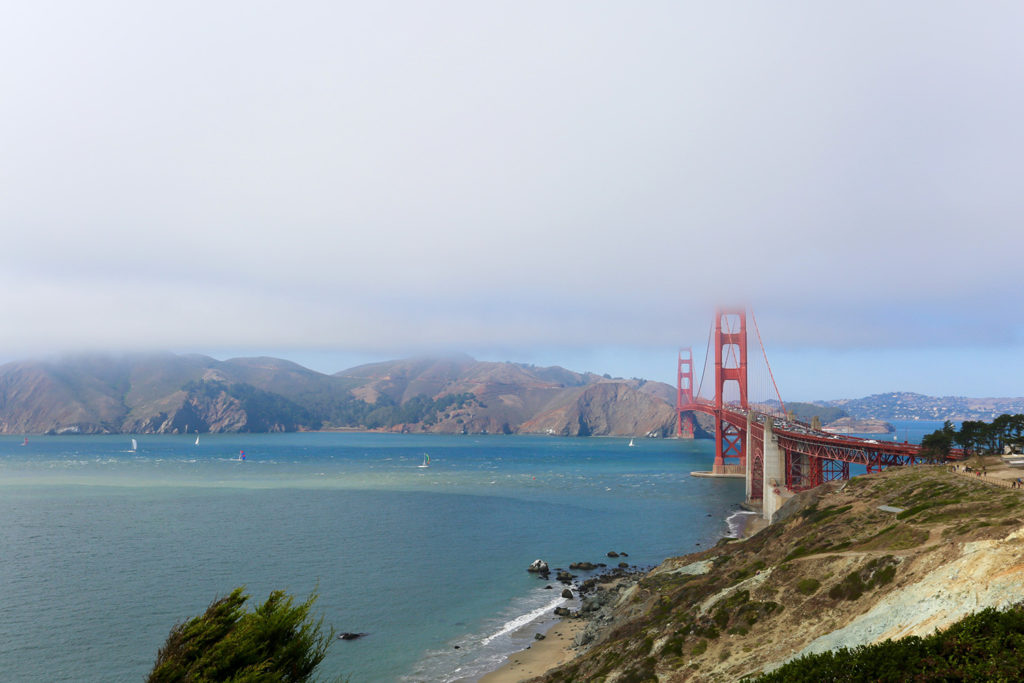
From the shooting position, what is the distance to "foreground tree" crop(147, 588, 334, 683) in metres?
15.8

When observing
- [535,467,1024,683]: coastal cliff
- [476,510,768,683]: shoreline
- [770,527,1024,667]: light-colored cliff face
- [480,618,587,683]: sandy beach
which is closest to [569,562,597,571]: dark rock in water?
[476,510,768,683]: shoreline

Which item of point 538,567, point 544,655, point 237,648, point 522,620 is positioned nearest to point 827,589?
point 544,655

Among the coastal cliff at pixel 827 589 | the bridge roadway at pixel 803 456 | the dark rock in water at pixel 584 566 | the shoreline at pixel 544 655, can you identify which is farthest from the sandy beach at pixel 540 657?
the bridge roadway at pixel 803 456

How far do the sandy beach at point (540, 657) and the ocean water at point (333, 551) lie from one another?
146 centimetres

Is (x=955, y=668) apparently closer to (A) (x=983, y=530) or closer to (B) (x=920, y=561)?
(B) (x=920, y=561)

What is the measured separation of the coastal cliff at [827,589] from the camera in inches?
743

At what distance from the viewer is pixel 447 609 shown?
43500 millimetres

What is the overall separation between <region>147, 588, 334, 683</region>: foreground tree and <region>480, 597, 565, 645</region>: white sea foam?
22.0 metres

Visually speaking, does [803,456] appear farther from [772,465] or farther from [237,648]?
[237,648]

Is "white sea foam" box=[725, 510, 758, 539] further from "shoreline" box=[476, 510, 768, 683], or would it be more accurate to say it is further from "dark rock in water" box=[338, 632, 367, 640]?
"dark rock in water" box=[338, 632, 367, 640]

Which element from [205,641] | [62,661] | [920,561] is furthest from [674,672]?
[62,661]

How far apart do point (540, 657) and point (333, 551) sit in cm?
3332

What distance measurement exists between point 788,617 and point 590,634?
13861 mm

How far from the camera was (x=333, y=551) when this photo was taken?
59812 mm
